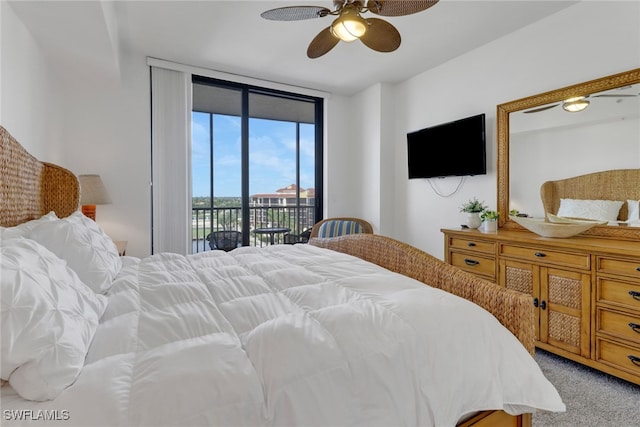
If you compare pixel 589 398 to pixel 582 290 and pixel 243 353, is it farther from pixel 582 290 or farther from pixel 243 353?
pixel 243 353

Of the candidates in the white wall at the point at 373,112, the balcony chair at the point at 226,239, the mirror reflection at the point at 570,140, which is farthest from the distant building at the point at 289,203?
the mirror reflection at the point at 570,140

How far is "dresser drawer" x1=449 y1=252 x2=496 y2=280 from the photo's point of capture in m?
2.64

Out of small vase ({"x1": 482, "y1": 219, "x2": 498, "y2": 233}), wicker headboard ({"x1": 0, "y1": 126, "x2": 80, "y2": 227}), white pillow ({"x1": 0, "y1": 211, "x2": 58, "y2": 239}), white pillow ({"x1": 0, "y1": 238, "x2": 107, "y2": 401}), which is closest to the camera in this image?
white pillow ({"x1": 0, "y1": 238, "x2": 107, "y2": 401})

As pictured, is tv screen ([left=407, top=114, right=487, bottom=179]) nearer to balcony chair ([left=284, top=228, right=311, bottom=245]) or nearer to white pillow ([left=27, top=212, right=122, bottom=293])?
balcony chair ([left=284, top=228, right=311, bottom=245])

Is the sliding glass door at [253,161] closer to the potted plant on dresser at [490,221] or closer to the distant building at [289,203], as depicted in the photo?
the distant building at [289,203]

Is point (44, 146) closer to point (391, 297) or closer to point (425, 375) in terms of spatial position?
point (391, 297)

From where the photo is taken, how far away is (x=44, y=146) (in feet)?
8.23

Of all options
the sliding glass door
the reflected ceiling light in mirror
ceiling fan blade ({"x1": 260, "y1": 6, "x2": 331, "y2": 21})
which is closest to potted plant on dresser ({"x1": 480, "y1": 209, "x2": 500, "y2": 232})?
the reflected ceiling light in mirror

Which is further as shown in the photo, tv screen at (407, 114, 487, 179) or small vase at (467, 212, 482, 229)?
tv screen at (407, 114, 487, 179)

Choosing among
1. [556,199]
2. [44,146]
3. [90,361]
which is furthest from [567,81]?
[44,146]

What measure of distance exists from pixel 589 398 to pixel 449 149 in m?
2.36

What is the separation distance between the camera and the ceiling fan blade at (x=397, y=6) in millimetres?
1804

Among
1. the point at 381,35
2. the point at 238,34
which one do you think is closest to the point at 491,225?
the point at 381,35

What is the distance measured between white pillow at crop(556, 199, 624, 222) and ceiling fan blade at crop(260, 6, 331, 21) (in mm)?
2319
